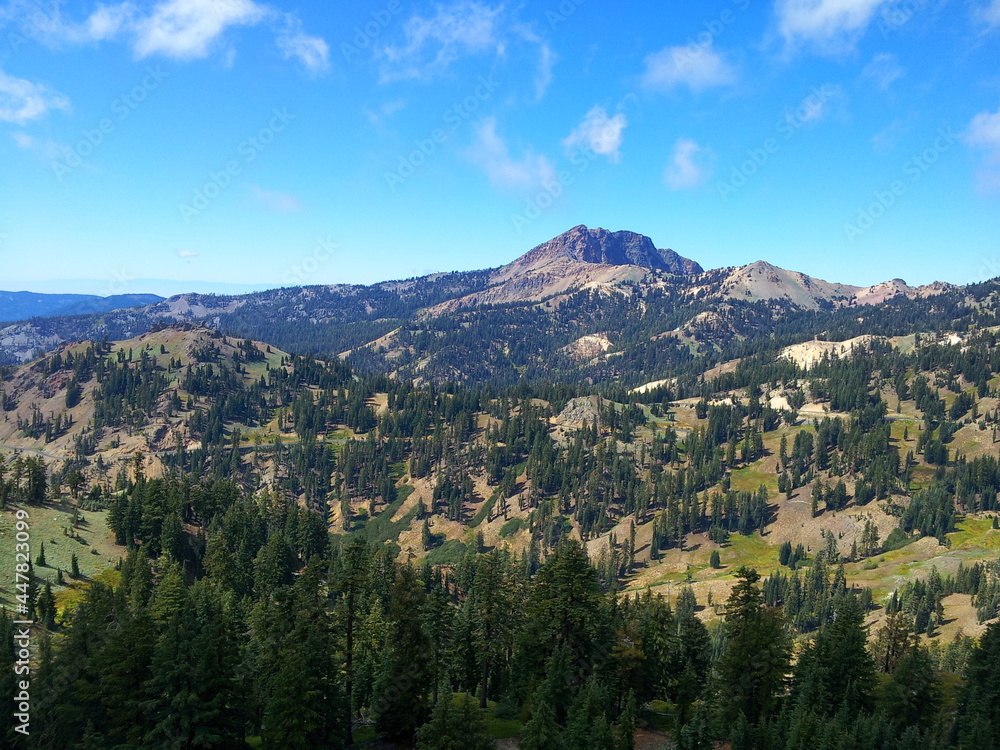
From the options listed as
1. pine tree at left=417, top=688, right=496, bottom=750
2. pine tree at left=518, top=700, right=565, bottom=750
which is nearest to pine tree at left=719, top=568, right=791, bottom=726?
pine tree at left=518, top=700, right=565, bottom=750

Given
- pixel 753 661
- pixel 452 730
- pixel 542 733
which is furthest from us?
pixel 753 661

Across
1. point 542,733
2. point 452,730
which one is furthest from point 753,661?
point 452,730

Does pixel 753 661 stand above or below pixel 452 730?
below

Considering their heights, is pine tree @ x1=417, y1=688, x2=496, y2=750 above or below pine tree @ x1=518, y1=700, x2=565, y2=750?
above

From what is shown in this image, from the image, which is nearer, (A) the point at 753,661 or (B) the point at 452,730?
(B) the point at 452,730

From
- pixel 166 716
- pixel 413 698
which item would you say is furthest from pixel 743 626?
pixel 166 716

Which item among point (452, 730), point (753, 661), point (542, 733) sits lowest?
point (542, 733)

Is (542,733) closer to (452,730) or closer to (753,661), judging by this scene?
(452,730)

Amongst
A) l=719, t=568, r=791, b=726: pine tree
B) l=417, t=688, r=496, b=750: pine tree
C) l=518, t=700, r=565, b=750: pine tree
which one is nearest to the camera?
l=417, t=688, r=496, b=750: pine tree

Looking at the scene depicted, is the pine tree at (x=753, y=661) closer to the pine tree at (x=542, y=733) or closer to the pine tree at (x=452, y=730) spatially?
the pine tree at (x=542, y=733)

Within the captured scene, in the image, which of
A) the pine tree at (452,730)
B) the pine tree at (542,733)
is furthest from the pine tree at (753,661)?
the pine tree at (452,730)

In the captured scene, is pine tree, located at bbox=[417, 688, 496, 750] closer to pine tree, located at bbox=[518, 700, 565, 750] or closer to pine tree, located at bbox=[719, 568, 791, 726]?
pine tree, located at bbox=[518, 700, 565, 750]

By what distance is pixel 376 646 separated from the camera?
7775 cm

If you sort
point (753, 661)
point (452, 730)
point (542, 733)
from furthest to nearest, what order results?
point (753, 661) < point (542, 733) < point (452, 730)
